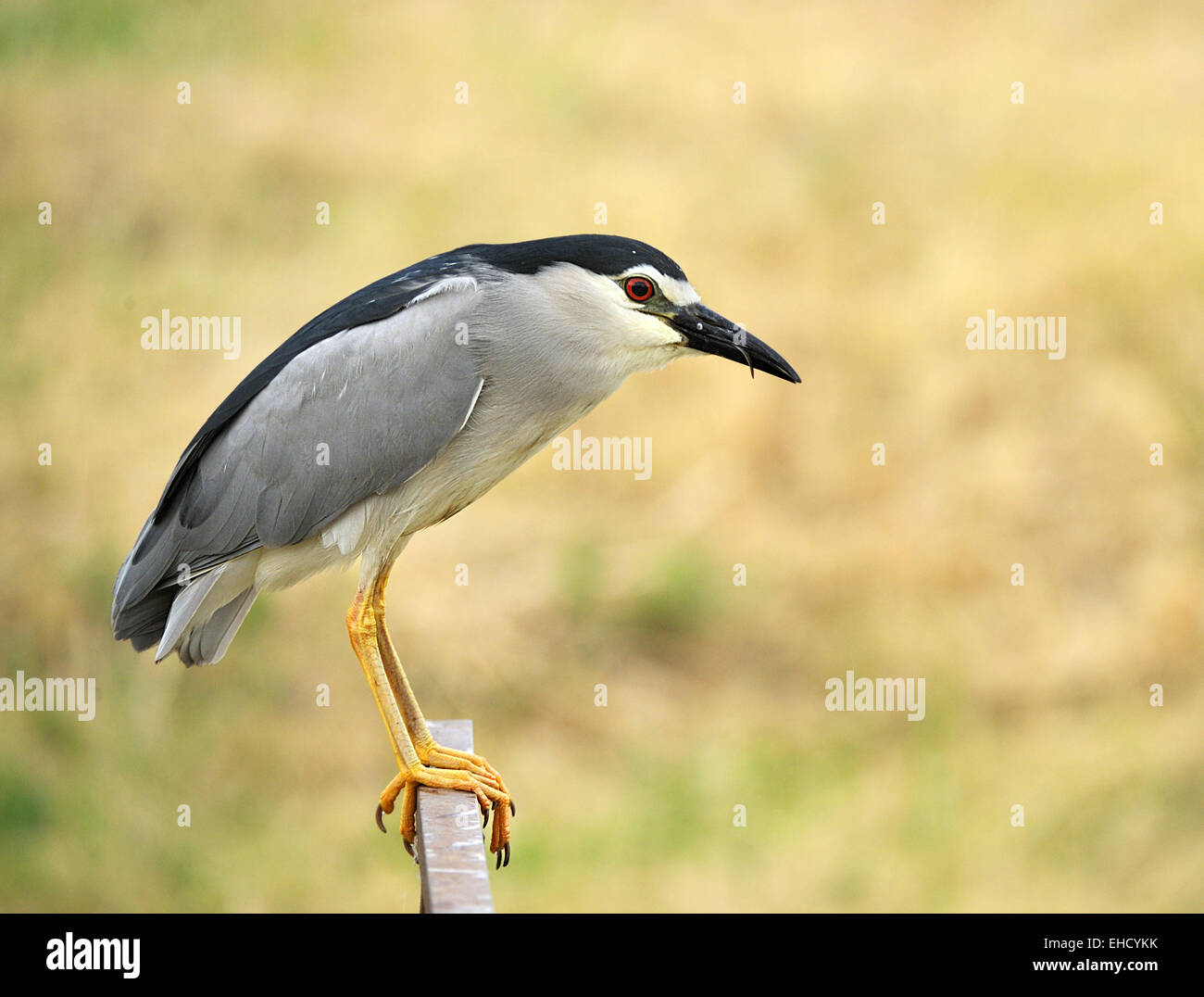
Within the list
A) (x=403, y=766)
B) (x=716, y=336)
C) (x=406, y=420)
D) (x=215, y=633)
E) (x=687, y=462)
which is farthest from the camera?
(x=687, y=462)

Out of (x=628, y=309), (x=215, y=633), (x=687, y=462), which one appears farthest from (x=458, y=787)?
(x=687, y=462)

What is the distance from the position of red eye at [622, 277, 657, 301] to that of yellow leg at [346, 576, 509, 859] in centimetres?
122

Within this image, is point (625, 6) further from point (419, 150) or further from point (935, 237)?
point (935, 237)

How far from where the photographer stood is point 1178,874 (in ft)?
26.3

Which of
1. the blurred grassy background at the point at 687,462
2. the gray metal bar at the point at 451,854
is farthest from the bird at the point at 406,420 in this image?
the blurred grassy background at the point at 687,462

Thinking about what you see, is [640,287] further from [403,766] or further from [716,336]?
[403,766]

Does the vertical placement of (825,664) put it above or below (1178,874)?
above

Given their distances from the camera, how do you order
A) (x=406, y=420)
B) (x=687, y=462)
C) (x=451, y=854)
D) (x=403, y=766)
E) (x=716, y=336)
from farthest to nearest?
1. (x=687, y=462)
2. (x=403, y=766)
3. (x=406, y=420)
4. (x=716, y=336)
5. (x=451, y=854)

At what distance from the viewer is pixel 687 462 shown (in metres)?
10.2

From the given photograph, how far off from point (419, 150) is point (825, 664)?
18.6ft

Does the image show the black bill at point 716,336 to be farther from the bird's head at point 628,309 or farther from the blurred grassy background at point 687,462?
the blurred grassy background at point 687,462

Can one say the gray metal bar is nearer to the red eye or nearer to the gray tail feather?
the gray tail feather

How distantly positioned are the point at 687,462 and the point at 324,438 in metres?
6.00

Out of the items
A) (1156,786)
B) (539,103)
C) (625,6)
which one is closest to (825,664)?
(1156,786)
